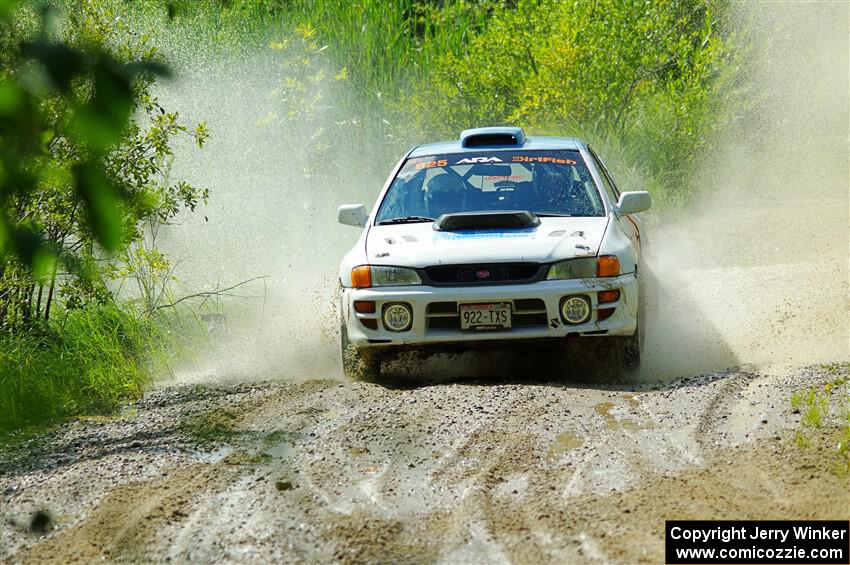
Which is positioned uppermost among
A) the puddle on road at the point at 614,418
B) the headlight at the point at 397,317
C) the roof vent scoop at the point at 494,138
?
the roof vent scoop at the point at 494,138

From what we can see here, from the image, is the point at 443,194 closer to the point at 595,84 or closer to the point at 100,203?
Result: the point at 100,203

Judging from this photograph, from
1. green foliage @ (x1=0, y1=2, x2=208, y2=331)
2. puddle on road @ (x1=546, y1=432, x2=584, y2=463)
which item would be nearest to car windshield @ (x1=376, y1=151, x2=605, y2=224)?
puddle on road @ (x1=546, y1=432, x2=584, y2=463)

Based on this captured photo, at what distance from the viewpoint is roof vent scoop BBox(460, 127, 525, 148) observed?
8938 millimetres

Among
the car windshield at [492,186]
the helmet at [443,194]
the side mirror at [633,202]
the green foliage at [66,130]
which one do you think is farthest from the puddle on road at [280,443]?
the green foliage at [66,130]

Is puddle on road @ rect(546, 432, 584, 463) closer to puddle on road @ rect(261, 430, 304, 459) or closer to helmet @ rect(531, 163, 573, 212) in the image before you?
puddle on road @ rect(261, 430, 304, 459)

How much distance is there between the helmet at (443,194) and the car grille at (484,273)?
3.03 feet

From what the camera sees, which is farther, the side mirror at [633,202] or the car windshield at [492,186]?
the car windshield at [492,186]

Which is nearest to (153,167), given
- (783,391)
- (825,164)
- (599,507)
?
(783,391)

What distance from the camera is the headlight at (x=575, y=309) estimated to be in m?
7.24

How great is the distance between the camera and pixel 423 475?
515 centimetres

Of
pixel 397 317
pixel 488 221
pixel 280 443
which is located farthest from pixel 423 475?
pixel 488 221

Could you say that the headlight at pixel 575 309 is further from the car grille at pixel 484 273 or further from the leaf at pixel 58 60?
the leaf at pixel 58 60

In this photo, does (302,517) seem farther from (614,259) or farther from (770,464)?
(614,259)

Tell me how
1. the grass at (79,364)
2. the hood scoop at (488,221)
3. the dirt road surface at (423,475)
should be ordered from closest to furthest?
1. the dirt road surface at (423,475)
2. the grass at (79,364)
3. the hood scoop at (488,221)
